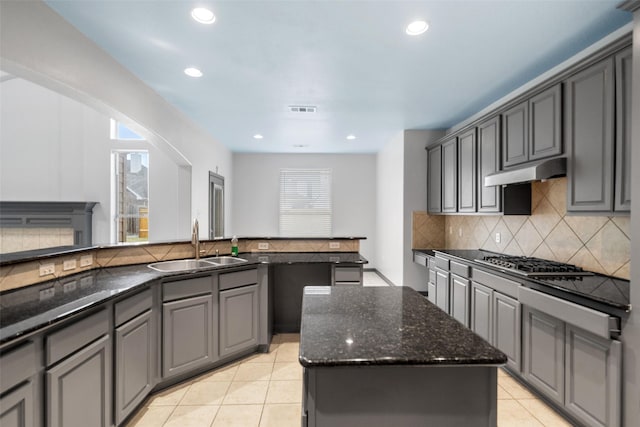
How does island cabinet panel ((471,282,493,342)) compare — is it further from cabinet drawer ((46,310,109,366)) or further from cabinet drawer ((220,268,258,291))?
cabinet drawer ((46,310,109,366))

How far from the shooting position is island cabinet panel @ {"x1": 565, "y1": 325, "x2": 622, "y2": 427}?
1681mm

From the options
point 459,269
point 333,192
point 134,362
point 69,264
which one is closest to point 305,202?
point 333,192

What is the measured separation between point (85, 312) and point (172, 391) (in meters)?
1.24

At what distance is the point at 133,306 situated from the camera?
6.53ft

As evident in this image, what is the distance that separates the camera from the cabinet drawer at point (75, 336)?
1.36m

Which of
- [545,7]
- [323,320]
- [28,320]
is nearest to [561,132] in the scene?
[545,7]

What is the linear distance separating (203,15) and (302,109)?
205 cm

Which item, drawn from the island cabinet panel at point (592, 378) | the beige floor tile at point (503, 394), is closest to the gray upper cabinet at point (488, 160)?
the island cabinet panel at point (592, 378)

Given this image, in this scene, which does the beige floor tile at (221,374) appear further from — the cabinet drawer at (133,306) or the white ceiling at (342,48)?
the white ceiling at (342,48)

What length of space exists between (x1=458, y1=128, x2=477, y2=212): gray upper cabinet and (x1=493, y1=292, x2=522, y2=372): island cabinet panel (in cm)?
132

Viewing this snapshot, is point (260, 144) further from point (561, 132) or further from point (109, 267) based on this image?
point (561, 132)

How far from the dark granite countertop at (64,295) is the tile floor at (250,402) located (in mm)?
938

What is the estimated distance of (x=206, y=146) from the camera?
527 cm

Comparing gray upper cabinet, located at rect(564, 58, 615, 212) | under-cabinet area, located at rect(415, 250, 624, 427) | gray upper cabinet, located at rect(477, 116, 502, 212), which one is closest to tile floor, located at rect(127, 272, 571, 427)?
under-cabinet area, located at rect(415, 250, 624, 427)
